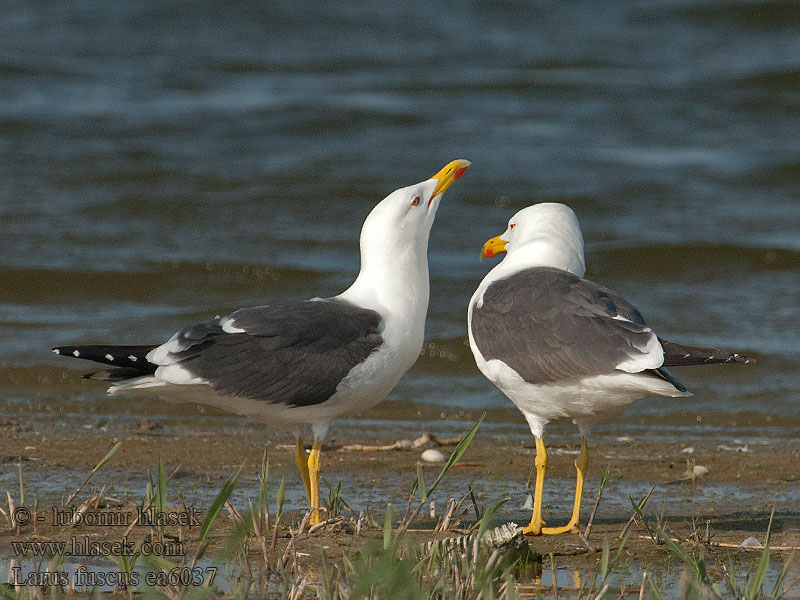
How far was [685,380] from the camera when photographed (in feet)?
24.4

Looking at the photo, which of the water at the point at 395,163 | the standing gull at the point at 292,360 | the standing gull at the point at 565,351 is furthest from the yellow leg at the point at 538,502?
the water at the point at 395,163

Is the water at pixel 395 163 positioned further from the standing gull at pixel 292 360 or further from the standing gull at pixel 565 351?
the standing gull at pixel 292 360

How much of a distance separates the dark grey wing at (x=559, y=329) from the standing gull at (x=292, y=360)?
1.19 feet

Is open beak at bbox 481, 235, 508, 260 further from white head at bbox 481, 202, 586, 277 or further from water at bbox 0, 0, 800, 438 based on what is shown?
water at bbox 0, 0, 800, 438

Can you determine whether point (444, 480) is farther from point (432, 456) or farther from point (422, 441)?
point (422, 441)

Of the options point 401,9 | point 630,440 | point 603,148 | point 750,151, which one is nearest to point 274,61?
point 401,9

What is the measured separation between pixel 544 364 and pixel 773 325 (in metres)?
4.63

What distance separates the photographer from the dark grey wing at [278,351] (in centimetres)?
419

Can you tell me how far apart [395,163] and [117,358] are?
346 inches

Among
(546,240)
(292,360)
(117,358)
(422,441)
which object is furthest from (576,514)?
(117,358)

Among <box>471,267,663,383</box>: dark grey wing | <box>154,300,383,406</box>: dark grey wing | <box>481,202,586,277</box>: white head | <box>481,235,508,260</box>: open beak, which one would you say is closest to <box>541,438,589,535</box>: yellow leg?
<box>471,267,663,383</box>: dark grey wing

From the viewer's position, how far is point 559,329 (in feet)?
13.9

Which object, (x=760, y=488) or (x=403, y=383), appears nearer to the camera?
(x=760, y=488)

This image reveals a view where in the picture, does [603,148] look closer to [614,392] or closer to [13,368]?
[13,368]
